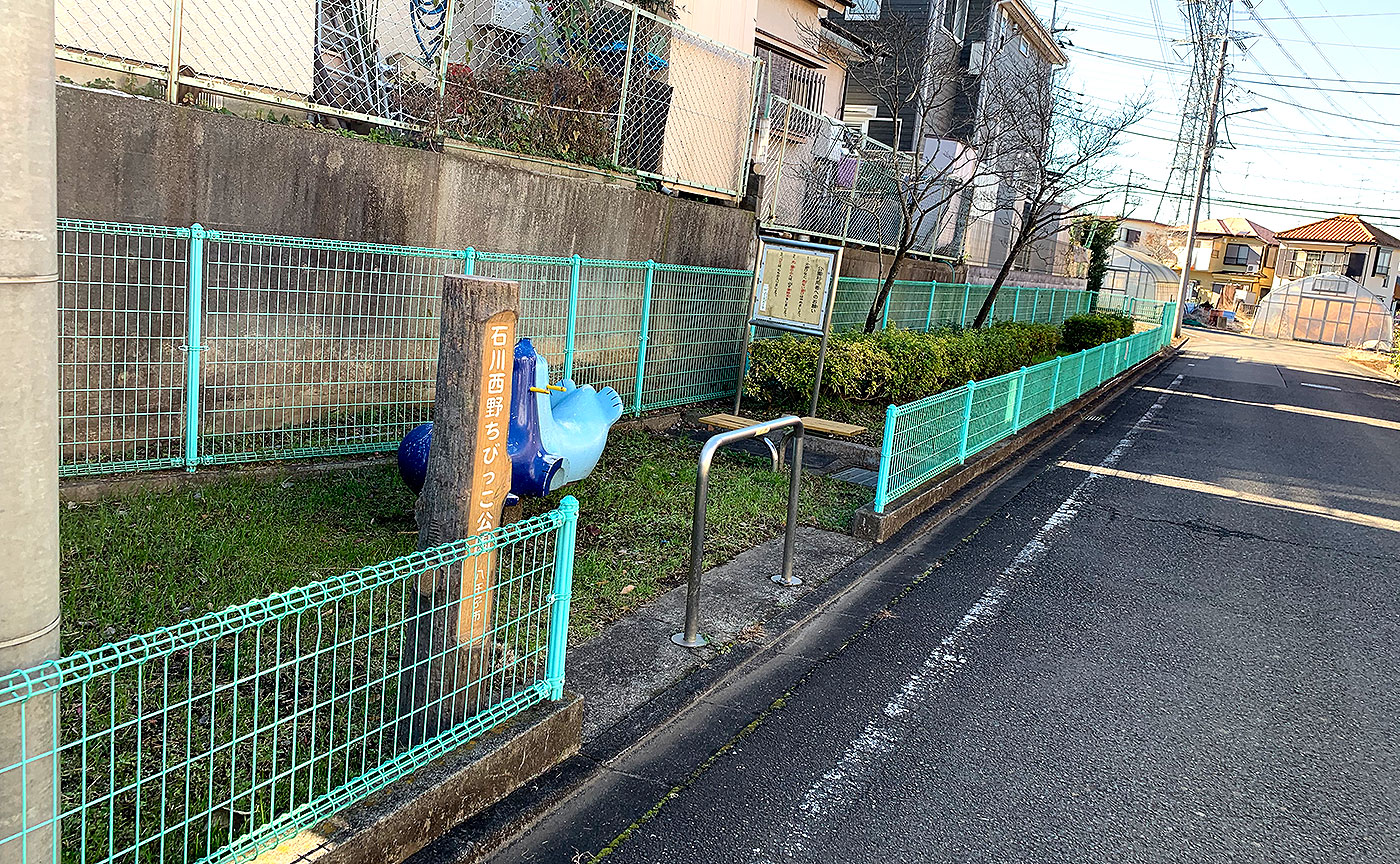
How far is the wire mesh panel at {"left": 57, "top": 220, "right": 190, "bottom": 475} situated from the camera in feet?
17.9

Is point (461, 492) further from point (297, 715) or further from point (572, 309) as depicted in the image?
point (572, 309)

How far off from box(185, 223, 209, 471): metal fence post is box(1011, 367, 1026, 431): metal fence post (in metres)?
7.96

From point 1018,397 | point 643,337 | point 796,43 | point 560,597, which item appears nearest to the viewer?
point 560,597

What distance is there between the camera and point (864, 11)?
2509 cm

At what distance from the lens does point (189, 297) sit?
5754mm

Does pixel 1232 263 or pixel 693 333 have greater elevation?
pixel 1232 263

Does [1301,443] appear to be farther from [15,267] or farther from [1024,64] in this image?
[1024,64]

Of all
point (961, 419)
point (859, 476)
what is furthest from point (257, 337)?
point (961, 419)

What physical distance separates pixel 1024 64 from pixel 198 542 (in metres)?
30.8

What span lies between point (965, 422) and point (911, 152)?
1366 cm

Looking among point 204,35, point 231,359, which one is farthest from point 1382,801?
point 204,35

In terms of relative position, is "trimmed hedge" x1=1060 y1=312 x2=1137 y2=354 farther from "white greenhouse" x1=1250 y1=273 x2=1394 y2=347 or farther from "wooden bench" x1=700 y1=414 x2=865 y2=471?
"white greenhouse" x1=1250 y1=273 x2=1394 y2=347

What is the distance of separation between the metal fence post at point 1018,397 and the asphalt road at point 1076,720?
6.88 feet

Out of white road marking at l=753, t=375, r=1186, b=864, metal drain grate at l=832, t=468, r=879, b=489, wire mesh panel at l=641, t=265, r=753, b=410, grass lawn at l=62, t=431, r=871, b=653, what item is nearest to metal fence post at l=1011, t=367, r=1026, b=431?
metal drain grate at l=832, t=468, r=879, b=489
